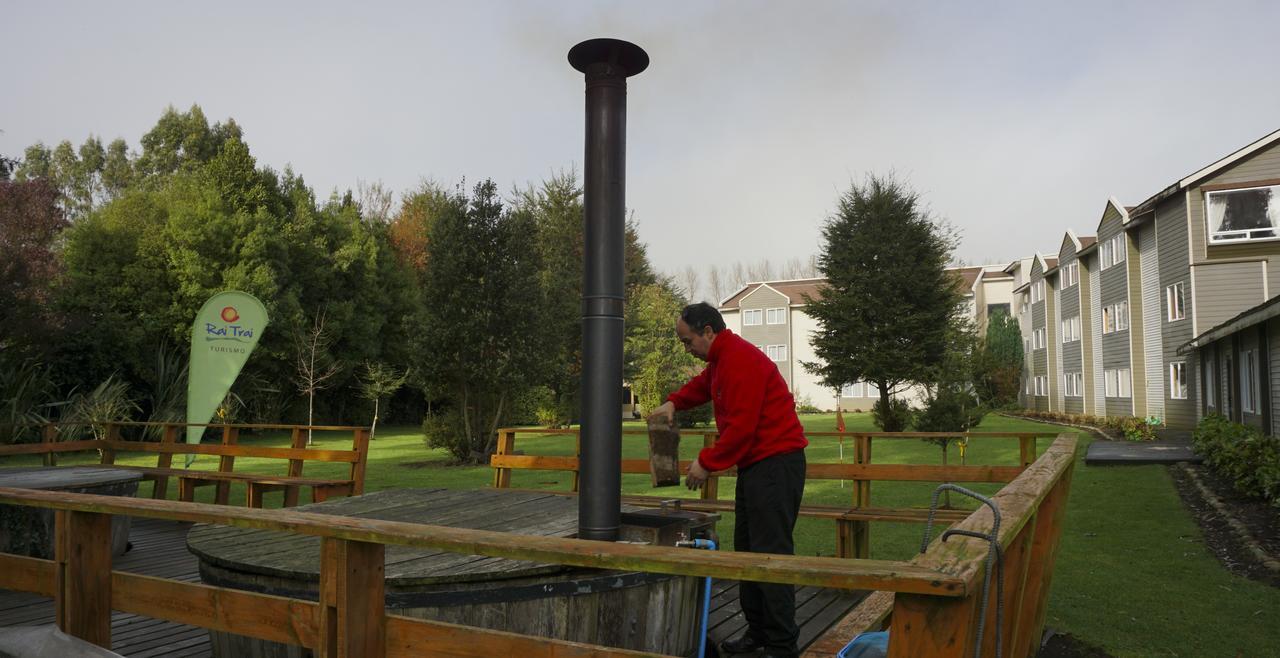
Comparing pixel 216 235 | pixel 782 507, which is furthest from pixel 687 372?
pixel 782 507

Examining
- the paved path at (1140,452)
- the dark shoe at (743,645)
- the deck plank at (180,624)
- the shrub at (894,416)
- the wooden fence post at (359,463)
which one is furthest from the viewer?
the shrub at (894,416)

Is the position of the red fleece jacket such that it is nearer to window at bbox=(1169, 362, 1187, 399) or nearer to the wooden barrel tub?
the wooden barrel tub

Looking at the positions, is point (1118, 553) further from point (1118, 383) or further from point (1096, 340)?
point (1096, 340)

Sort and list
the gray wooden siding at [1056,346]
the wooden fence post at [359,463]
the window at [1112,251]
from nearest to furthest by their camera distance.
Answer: the wooden fence post at [359,463], the window at [1112,251], the gray wooden siding at [1056,346]

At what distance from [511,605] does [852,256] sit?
2336 cm

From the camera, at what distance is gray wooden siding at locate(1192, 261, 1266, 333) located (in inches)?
804

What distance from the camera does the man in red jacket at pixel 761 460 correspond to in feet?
12.1

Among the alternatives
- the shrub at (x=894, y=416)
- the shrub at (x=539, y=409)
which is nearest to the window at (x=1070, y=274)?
the shrub at (x=894, y=416)

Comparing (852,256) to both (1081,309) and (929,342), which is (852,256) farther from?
(1081,309)

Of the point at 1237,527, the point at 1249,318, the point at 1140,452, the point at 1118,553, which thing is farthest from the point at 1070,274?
the point at 1118,553

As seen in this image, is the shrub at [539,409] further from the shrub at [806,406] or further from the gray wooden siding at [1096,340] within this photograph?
the gray wooden siding at [1096,340]

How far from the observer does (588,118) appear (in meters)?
3.72

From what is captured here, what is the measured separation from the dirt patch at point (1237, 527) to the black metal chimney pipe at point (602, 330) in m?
6.42

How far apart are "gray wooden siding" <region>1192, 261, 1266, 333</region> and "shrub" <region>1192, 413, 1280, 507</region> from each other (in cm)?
624
